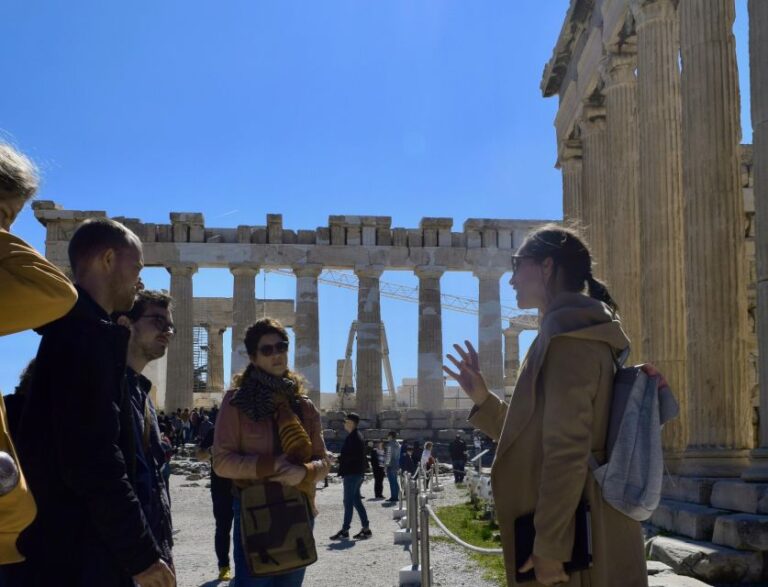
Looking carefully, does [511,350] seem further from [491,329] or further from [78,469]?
[78,469]

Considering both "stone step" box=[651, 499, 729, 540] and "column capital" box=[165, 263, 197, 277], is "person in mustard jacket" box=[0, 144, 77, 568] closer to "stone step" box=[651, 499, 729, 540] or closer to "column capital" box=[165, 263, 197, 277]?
"stone step" box=[651, 499, 729, 540]

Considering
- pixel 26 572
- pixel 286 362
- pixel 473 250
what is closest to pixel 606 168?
pixel 286 362

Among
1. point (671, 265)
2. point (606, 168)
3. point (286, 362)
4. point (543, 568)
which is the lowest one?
point (543, 568)

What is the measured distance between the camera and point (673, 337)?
40.4ft

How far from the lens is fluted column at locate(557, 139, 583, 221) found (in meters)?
18.9

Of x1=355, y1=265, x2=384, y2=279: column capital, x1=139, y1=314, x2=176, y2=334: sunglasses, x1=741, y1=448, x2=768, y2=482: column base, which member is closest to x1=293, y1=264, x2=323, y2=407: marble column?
x1=355, y1=265, x2=384, y2=279: column capital

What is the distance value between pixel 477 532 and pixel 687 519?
12.6ft

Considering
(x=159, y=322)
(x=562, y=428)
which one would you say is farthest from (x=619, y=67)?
(x=562, y=428)

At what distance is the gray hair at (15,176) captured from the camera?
263 centimetres

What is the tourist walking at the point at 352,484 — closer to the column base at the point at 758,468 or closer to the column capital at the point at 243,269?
the column base at the point at 758,468

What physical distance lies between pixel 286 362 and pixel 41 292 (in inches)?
110

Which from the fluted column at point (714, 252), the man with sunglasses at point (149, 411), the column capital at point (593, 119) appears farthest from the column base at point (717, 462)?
the column capital at point (593, 119)

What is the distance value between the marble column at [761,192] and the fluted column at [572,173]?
380 inches

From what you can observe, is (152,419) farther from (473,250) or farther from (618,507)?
(473,250)
